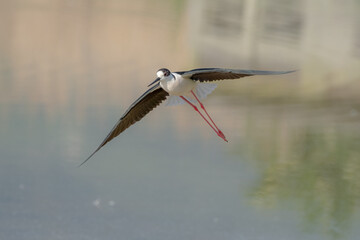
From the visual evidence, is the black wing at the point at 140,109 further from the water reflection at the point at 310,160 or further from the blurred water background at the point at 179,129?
the water reflection at the point at 310,160

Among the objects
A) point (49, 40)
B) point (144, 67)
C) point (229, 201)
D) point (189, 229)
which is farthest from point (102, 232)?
point (49, 40)

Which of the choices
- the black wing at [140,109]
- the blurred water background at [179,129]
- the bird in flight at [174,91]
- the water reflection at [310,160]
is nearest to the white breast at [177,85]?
the bird in flight at [174,91]

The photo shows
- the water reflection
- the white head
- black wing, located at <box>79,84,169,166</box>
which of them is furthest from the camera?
the water reflection

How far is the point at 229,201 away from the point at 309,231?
388 millimetres

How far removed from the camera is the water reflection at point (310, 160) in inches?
164

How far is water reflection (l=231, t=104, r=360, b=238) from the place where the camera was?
164 inches

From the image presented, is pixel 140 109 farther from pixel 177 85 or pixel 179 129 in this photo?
pixel 179 129

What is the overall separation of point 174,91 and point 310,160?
1.88 m

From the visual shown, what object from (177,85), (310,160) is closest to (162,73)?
(177,85)

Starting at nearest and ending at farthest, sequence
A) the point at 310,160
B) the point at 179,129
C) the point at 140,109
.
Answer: the point at 140,109
the point at 310,160
the point at 179,129

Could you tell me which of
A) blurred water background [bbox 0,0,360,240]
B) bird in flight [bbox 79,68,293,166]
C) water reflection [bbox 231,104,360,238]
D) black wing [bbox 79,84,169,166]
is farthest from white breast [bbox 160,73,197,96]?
water reflection [bbox 231,104,360,238]

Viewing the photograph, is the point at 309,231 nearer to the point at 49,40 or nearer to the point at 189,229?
the point at 189,229

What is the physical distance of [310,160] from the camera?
477 centimetres

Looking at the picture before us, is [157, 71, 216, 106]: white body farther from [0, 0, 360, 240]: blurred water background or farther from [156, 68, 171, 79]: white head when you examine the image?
[0, 0, 360, 240]: blurred water background
